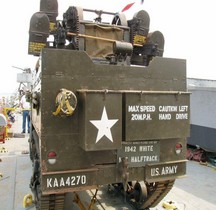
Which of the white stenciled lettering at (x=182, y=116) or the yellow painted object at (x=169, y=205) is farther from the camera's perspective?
the yellow painted object at (x=169, y=205)

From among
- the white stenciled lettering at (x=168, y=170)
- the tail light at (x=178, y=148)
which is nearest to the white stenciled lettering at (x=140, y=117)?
the tail light at (x=178, y=148)

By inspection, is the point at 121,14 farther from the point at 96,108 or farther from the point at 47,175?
the point at 47,175

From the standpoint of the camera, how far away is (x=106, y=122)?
329 centimetres

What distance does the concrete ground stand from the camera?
5.20 meters

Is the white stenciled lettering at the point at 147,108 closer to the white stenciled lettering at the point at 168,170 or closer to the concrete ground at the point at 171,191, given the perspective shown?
the white stenciled lettering at the point at 168,170

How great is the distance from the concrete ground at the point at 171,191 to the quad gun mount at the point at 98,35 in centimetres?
280

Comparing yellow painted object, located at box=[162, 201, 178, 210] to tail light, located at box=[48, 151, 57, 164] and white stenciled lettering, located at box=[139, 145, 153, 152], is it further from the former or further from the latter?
tail light, located at box=[48, 151, 57, 164]

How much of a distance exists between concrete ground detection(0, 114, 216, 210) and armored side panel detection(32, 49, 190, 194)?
173 cm

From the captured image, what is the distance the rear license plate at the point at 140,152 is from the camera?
367cm

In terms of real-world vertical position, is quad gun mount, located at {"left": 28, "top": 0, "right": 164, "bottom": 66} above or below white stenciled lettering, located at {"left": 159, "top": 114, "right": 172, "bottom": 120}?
above

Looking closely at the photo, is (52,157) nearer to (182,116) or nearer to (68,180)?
(68,180)

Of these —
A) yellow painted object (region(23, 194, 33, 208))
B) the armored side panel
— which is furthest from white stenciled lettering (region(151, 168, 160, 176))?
yellow painted object (region(23, 194, 33, 208))

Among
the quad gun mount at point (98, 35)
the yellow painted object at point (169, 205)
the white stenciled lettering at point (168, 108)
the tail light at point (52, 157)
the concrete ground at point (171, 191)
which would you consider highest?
the quad gun mount at point (98, 35)

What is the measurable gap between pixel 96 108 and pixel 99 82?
0.45 metres
